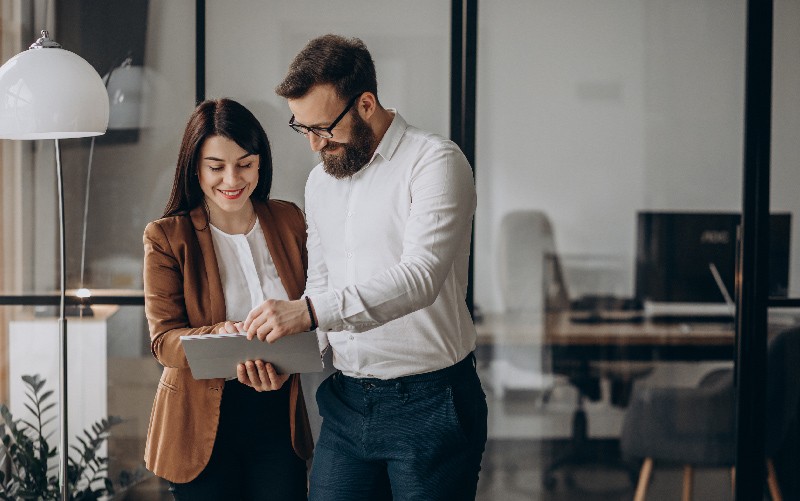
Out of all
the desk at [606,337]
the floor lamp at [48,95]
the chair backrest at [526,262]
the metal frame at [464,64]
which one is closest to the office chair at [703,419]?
the desk at [606,337]

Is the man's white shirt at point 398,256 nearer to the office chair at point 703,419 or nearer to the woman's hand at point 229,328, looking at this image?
the woman's hand at point 229,328

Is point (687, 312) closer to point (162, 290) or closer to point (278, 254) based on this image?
point (278, 254)

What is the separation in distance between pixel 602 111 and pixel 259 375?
71.3 inches

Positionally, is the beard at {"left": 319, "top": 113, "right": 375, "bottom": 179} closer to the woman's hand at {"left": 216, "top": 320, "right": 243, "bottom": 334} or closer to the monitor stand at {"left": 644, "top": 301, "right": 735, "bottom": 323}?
the woman's hand at {"left": 216, "top": 320, "right": 243, "bottom": 334}

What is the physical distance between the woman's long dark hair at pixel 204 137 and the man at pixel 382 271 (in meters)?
0.22

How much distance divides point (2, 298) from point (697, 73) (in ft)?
9.25

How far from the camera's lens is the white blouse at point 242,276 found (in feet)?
7.43

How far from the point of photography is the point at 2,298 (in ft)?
10.5

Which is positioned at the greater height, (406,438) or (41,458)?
(406,438)

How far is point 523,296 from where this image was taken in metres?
3.23

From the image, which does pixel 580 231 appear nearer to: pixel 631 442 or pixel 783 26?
pixel 631 442

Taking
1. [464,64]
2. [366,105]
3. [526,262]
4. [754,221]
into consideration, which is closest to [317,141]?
[366,105]

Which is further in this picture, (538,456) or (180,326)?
(538,456)

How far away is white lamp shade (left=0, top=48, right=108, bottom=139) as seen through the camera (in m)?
2.27
